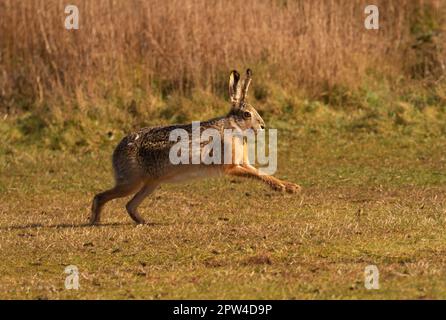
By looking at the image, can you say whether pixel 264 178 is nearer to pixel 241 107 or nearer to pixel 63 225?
pixel 241 107

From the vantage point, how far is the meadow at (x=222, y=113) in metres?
8.22

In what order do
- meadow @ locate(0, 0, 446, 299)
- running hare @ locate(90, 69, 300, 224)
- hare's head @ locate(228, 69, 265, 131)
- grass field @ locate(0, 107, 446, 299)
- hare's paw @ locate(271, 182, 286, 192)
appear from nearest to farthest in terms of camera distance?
grass field @ locate(0, 107, 446, 299), meadow @ locate(0, 0, 446, 299), running hare @ locate(90, 69, 300, 224), hare's paw @ locate(271, 182, 286, 192), hare's head @ locate(228, 69, 265, 131)

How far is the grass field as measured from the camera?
7098 millimetres

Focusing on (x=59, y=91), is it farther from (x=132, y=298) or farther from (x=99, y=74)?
(x=132, y=298)

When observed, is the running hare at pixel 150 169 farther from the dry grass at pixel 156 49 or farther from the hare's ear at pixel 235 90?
the dry grass at pixel 156 49

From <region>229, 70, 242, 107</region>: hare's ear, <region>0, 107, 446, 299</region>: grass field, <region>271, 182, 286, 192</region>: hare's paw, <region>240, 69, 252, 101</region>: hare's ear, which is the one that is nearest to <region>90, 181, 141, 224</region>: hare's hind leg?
<region>0, 107, 446, 299</region>: grass field

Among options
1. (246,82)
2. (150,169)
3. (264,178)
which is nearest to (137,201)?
(150,169)

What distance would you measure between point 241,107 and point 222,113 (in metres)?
4.30

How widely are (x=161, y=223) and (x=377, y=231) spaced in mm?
2170

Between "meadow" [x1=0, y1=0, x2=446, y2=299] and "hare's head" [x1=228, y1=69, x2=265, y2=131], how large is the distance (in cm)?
86

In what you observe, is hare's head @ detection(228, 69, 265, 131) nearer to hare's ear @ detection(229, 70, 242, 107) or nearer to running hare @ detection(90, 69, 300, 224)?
hare's ear @ detection(229, 70, 242, 107)

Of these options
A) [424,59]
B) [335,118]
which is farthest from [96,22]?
[424,59]

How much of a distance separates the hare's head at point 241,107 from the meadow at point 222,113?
0.86 meters

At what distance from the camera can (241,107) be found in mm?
10531
